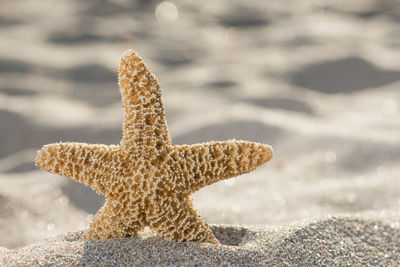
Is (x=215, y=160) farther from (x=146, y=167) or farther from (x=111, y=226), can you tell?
(x=111, y=226)

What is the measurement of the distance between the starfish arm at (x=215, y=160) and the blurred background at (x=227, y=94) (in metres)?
0.89

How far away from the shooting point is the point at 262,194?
4.03 metres

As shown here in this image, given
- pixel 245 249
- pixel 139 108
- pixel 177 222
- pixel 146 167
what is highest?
pixel 139 108

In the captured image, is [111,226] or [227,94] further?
[227,94]

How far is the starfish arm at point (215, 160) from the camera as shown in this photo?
227 centimetres

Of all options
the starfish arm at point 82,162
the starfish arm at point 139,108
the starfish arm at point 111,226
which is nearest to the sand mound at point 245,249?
the starfish arm at point 111,226

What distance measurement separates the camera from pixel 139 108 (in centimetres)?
228

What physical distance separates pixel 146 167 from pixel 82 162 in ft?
1.08

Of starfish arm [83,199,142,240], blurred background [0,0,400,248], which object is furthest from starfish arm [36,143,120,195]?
blurred background [0,0,400,248]

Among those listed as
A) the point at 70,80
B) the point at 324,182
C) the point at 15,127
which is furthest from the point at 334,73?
the point at 15,127

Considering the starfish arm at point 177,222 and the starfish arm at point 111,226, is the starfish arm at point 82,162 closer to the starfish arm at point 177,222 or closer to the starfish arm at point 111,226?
the starfish arm at point 111,226

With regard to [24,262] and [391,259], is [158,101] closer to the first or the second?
[24,262]

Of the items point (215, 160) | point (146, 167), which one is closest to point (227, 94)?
point (215, 160)

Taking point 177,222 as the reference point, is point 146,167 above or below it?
above
